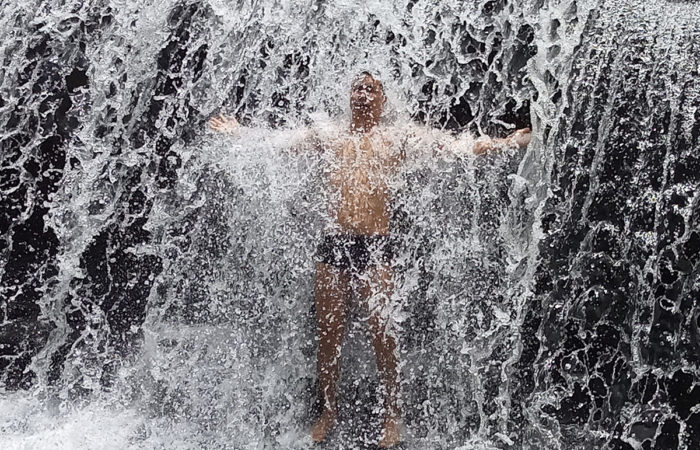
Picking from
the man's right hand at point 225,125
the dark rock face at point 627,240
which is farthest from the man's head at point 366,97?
the dark rock face at point 627,240

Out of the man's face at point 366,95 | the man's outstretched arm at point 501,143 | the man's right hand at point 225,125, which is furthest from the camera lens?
the man's right hand at point 225,125

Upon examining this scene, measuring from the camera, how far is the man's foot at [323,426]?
13.5 ft

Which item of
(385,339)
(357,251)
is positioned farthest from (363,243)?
(385,339)

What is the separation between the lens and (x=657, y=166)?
4.21 meters

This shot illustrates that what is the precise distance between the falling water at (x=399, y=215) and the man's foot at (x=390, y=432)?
0.10 metres

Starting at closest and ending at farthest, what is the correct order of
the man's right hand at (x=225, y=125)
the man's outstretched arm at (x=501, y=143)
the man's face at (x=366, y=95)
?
the man's face at (x=366, y=95) < the man's outstretched arm at (x=501, y=143) < the man's right hand at (x=225, y=125)

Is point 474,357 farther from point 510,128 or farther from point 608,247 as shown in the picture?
point 510,128

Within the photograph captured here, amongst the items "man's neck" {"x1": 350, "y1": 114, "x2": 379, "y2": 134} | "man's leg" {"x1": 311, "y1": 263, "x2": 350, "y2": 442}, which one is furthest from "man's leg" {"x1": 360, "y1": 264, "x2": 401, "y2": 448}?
"man's neck" {"x1": 350, "y1": 114, "x2": 379, "y2": 134}

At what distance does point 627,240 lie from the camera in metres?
4.31

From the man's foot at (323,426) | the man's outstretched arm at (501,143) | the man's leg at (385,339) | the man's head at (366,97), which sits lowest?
the man's foot at (323,426)

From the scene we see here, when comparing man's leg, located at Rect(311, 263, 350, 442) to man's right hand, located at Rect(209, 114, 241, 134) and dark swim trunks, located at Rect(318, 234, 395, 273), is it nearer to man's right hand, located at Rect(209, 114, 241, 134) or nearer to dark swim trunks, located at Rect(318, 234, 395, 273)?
dark swim trunks, located at Rect(318, 234, 395, 273)

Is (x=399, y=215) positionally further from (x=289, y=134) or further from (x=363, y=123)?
(x=289, y=134)

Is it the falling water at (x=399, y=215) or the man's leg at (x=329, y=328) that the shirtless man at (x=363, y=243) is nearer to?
the man's leg at (x=329, y=328)

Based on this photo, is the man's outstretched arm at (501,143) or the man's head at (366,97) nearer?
the man's head at (366,97)
